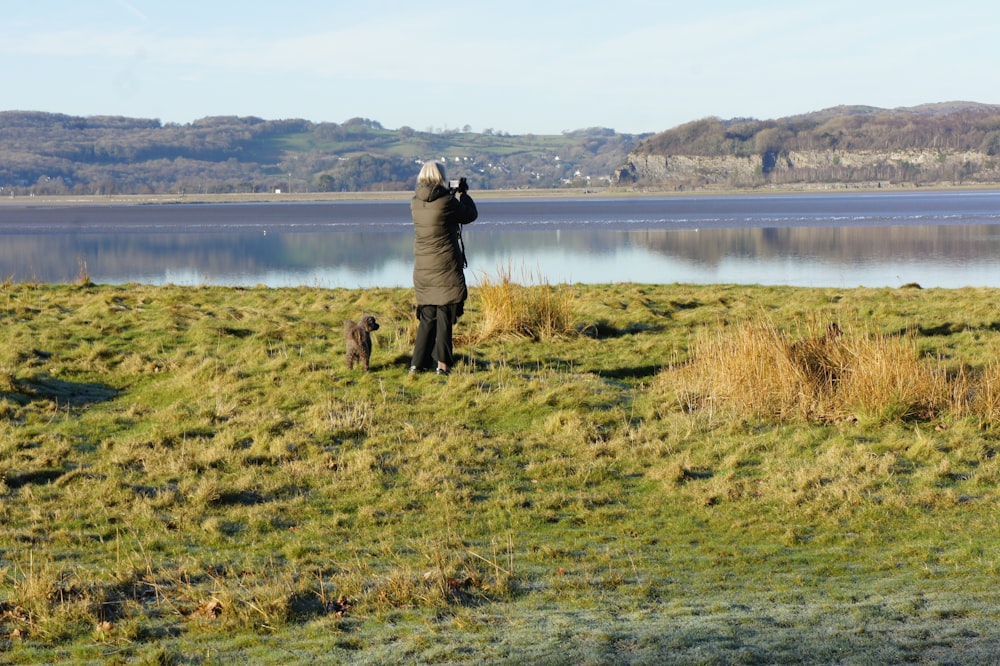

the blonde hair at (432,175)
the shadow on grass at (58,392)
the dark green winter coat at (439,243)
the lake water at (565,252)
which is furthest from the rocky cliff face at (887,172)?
the shadow on grass at (58,392)

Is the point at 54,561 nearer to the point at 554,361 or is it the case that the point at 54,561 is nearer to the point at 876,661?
the point at 876,661

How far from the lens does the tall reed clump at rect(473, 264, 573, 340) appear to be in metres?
12.2

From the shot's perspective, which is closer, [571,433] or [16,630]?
[16,630]

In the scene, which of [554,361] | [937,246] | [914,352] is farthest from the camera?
[937,246]

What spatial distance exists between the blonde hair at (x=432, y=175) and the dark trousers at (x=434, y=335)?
1.19 m

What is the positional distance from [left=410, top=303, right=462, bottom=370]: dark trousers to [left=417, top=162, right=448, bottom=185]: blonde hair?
1.19 meters

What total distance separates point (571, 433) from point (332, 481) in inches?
82.1

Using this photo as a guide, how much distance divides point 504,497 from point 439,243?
3.41m

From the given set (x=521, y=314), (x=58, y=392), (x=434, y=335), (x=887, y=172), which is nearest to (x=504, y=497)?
(x=434, y=335)

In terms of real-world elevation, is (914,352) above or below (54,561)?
→ above

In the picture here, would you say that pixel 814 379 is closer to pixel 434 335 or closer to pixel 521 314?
pixel 434 335

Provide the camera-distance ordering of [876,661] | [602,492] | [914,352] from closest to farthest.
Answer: [876,661] → [602,492] → [914,352]

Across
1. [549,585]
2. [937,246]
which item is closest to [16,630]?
[549,585]

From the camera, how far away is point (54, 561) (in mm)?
5410
